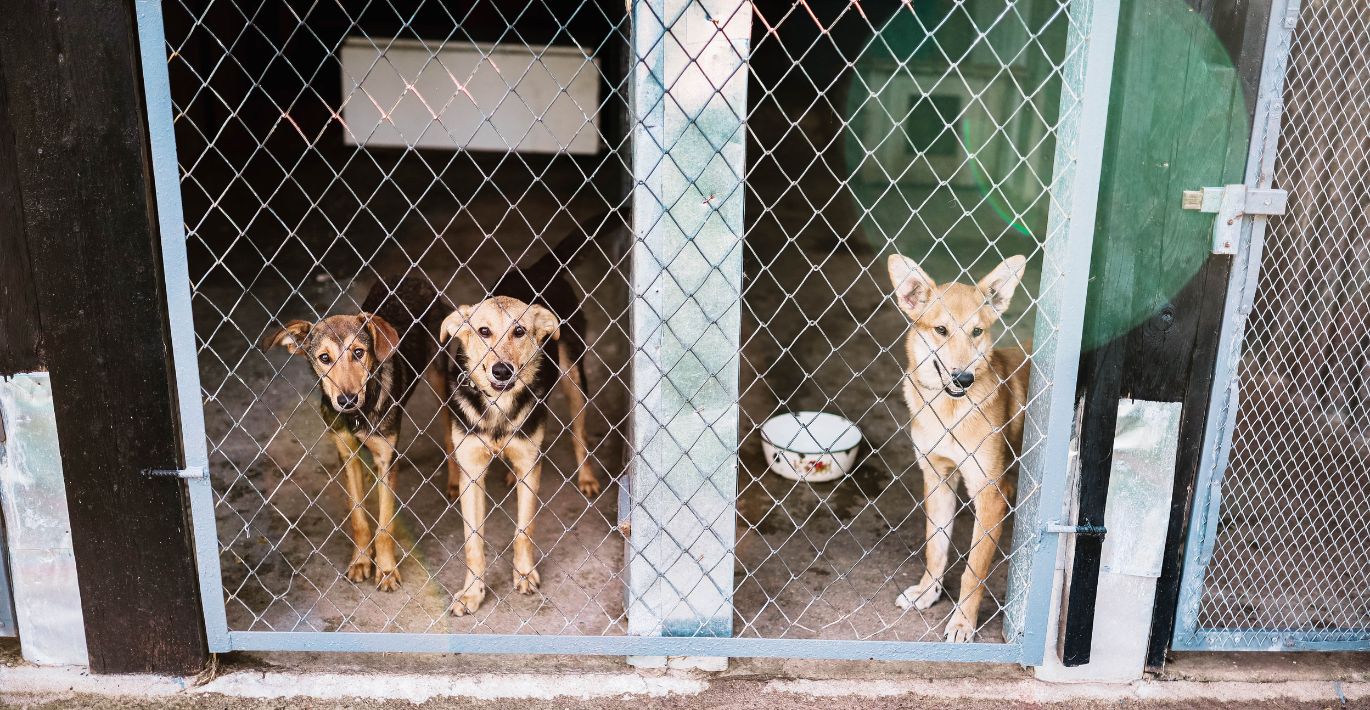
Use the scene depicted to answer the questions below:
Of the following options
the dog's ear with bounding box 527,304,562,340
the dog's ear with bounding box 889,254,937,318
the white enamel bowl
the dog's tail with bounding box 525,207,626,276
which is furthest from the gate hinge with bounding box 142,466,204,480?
the white enamel bowl

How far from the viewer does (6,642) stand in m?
3.69

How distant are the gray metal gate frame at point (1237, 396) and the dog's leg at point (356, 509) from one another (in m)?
3.19

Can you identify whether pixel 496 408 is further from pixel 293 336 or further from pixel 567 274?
pixel 567 274

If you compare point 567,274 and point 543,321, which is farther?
point 567,274

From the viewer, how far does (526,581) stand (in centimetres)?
422

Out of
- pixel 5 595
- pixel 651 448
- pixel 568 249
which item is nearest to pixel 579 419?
pixel 568 249

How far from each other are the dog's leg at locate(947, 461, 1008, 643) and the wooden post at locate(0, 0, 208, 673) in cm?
280

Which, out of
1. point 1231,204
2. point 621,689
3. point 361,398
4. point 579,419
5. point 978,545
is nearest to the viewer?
point 1231,204

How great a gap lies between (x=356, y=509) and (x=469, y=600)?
2.03ft

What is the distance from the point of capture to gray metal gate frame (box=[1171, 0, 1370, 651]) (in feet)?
9.97

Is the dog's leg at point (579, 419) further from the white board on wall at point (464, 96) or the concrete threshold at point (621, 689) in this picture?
the white board on wall at point (464, 96)

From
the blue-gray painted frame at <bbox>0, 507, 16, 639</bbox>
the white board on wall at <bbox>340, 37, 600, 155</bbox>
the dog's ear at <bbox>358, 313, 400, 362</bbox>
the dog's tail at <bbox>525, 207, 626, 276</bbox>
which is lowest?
the blue-gray painted frame at <bbox>0, 507, 16, 639</bbox>

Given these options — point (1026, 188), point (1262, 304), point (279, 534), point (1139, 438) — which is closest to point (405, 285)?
point (279, 534)

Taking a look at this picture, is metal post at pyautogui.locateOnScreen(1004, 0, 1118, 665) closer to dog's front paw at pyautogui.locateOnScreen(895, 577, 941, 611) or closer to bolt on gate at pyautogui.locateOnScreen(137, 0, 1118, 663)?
bolt on gate at pyautogui.locateOnScreen(137, 0, 1118, 663)
